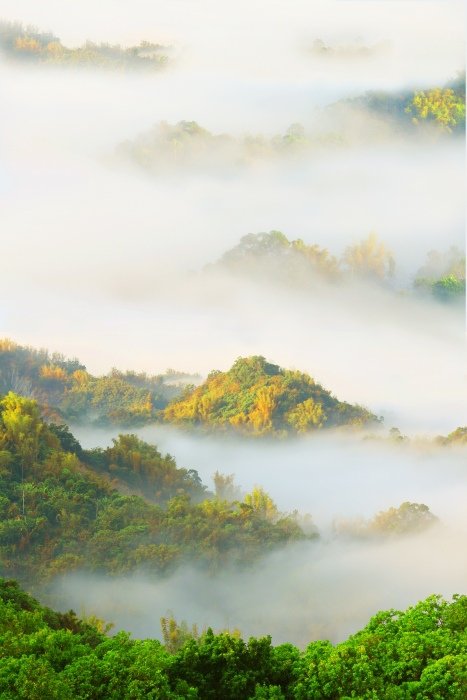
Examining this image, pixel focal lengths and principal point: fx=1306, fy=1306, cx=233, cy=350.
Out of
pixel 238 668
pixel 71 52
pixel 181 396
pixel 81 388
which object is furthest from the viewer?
pixel 71 52

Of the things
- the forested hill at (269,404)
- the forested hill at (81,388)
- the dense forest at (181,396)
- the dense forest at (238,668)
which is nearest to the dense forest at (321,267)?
the dense forest at (181,396)

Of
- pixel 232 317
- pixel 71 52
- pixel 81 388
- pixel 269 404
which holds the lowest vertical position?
pixel 269 404

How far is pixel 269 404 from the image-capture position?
31.7 m

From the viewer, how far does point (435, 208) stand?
5266 centimetres

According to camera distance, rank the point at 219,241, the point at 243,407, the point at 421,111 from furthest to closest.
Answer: the point at 421,111 → the point at 219,241 → the point at 243,407

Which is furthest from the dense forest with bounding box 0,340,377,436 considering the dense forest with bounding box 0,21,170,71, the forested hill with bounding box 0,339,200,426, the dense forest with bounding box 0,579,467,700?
the dense forest with bounding box 0,579,467,700

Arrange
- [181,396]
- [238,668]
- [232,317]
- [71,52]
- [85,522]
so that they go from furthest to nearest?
1. [71,52]
2. [232,317]
3. [181,396]
4. [85,522]
5. [238,668]

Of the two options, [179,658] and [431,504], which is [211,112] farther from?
[179,658]

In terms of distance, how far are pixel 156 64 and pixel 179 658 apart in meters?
41.1

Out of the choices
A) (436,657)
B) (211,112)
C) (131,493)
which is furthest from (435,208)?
(436,657)

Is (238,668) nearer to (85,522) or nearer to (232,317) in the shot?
(85,522)

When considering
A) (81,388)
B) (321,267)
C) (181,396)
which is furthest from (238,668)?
(321,267)

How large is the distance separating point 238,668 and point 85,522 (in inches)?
406

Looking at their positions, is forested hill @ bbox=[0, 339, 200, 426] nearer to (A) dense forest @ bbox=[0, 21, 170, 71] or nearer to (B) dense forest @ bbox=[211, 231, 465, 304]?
(B) dense forest @ bbox=[211, 231, 465, 304]
